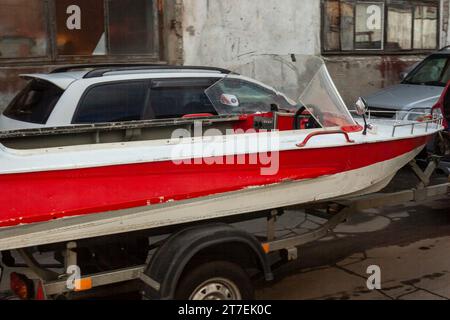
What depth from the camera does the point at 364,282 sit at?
464cm

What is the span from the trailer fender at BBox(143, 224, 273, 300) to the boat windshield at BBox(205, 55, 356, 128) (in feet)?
4.44

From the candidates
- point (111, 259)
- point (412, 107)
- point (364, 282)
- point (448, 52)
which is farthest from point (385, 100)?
point (111, 259)

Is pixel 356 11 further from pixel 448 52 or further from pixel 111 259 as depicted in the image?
pixel 111 259

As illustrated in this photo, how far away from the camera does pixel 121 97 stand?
589 cm

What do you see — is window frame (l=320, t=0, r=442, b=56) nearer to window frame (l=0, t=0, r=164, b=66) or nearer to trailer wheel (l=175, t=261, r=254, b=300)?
window frame (l=0, t=0, r=164, b=66)

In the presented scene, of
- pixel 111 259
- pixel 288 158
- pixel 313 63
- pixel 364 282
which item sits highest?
pixel 313 63

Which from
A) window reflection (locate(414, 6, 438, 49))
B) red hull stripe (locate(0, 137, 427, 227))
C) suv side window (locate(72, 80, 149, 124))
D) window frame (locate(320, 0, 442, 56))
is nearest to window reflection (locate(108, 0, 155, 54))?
window frame (locate(320, 0, 442, 56))

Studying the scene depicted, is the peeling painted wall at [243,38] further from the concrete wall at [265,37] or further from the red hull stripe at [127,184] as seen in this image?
the red hull stripe at [127,184]

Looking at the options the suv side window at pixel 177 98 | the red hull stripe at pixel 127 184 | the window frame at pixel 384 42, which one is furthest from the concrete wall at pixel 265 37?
the red hull stripe at pixel 127 184

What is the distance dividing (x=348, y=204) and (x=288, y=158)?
91 cm

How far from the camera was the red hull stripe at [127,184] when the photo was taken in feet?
9.66

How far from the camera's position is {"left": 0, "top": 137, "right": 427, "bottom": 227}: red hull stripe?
116 inches

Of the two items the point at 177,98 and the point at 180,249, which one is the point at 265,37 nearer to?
the point at 177,98

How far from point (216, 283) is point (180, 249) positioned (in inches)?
13.7
